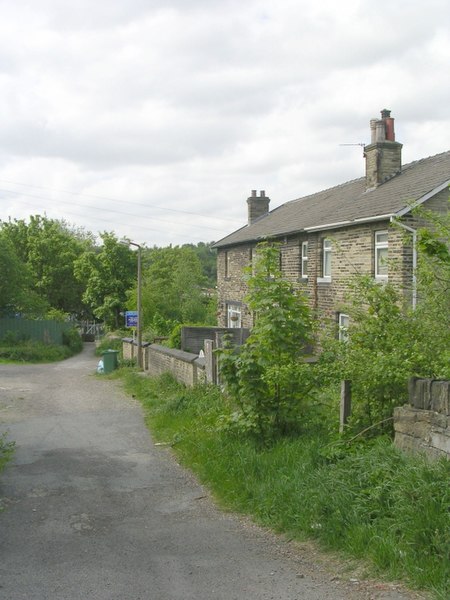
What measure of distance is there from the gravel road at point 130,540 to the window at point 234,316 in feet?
56.2

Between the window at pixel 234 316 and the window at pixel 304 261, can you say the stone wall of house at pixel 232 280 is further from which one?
the window at pixel 304 261

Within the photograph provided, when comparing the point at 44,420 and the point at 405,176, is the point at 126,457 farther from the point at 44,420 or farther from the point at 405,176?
the point at 405,176

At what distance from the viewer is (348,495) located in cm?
646

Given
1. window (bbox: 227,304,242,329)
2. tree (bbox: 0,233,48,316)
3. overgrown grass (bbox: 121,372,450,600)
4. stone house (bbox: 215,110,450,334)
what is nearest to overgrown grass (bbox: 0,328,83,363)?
tree (bbox: 0,233,48,316)

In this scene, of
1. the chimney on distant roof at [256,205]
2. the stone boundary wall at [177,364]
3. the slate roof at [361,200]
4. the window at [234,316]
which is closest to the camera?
the stone boundary wall at [177,364]

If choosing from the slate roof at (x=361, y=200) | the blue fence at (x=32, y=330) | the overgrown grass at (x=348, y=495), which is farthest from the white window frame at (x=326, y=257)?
the blue fence at (x=32, y=330)

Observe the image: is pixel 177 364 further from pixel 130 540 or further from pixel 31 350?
pixel 31 350

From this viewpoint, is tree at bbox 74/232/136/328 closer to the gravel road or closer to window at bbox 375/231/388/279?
window at bbox 375/231/388/279

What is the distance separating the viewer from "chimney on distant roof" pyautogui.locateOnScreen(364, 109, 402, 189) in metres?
21.3

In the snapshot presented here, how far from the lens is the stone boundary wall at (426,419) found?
21.1ft

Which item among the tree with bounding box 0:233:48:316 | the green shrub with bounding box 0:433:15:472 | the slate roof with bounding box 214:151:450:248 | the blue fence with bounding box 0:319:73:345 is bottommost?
the green shrub with bounding box 0:433:15:472

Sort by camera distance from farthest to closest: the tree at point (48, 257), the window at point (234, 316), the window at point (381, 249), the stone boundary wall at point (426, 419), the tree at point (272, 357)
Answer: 1. the tree at point (48, 257)
2. the window at point (234, 316)
3. the window at point (381, 249)
4. the tree at point (272, 357)
5. the stone boundary wall at point (426, 419)

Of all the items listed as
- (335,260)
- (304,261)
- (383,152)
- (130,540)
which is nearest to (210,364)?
(335,260)

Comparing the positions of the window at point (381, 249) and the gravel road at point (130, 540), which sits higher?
the window at point (381, 249)
